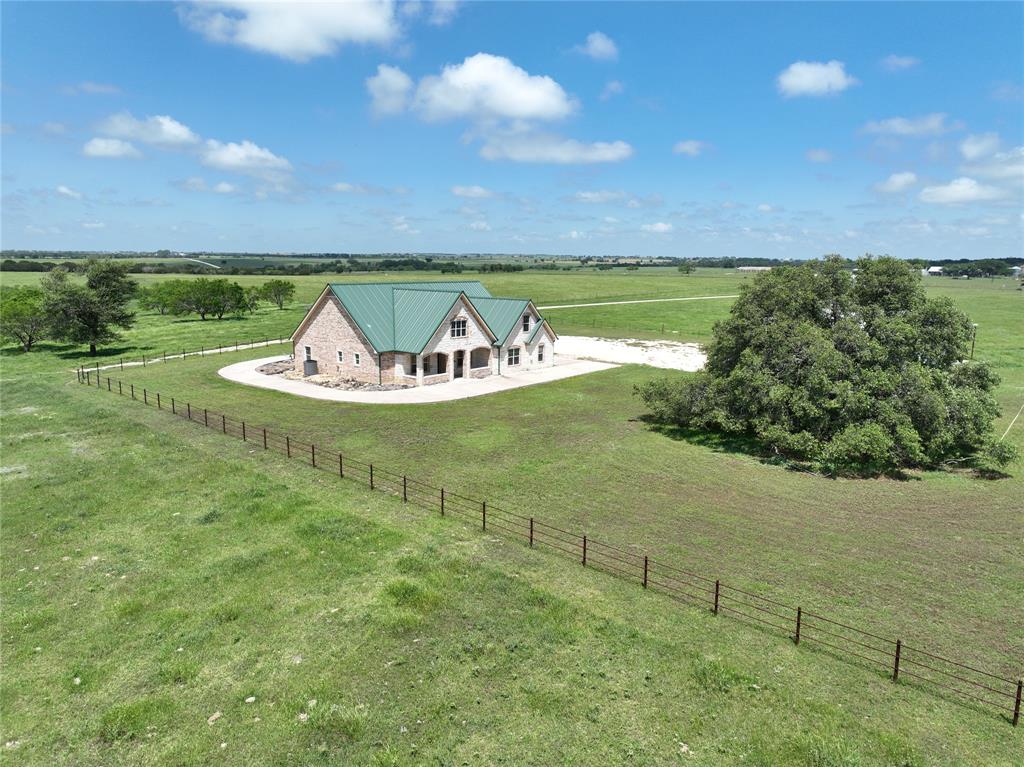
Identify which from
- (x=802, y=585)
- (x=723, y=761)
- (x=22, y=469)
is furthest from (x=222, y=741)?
(x=22, y=469)

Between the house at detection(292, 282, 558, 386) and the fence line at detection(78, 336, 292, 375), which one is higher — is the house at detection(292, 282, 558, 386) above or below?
above

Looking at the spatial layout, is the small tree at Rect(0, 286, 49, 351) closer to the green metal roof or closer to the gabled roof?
the gabled roof

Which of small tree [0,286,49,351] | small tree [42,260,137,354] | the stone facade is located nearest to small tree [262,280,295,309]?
small tree [42,260,137,354]

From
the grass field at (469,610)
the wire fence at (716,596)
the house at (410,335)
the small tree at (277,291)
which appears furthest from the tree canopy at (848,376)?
the small tree at (277,291)

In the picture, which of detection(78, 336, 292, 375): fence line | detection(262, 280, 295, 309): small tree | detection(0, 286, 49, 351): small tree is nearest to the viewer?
detection(78, 336, 292, 375): fence line

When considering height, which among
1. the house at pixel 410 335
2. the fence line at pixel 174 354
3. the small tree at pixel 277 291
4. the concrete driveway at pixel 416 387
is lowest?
the concrete driveway at pixel 416 387

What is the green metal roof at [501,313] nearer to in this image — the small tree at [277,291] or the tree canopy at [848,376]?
the tree canopy at [848,376]

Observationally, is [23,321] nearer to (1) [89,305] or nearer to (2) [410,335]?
(1) [89,305]
